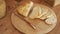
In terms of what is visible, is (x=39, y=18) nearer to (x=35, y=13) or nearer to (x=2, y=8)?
(x=35, y=13)

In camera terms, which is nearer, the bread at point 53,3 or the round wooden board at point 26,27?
the round wooden board at point 26,27

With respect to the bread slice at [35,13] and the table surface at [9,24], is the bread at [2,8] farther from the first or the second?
the bread slice at [35,13]

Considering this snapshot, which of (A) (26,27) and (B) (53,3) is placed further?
(B) (53,3)

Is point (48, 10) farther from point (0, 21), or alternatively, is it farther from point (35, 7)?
point (0, 21)

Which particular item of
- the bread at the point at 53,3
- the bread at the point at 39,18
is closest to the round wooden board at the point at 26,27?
the bread at the point at 39,18

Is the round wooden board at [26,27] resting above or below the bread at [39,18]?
below

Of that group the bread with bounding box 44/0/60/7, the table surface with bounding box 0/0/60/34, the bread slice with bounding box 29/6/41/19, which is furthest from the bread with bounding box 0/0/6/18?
the bread with bounding box 44/0/60/7

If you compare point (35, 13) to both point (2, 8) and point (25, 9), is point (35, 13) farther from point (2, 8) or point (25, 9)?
point (2, 8)

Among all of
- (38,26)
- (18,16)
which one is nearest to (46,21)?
(38,26)

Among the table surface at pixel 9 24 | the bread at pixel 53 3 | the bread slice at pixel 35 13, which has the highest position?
the bread at pixel 53 3

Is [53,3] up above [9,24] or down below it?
above

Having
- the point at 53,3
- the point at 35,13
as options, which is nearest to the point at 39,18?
the point at 35,13

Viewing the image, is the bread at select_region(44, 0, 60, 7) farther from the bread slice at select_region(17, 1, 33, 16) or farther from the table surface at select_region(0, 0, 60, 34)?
the bread slice at select_region(17, 1, 33, 16)
